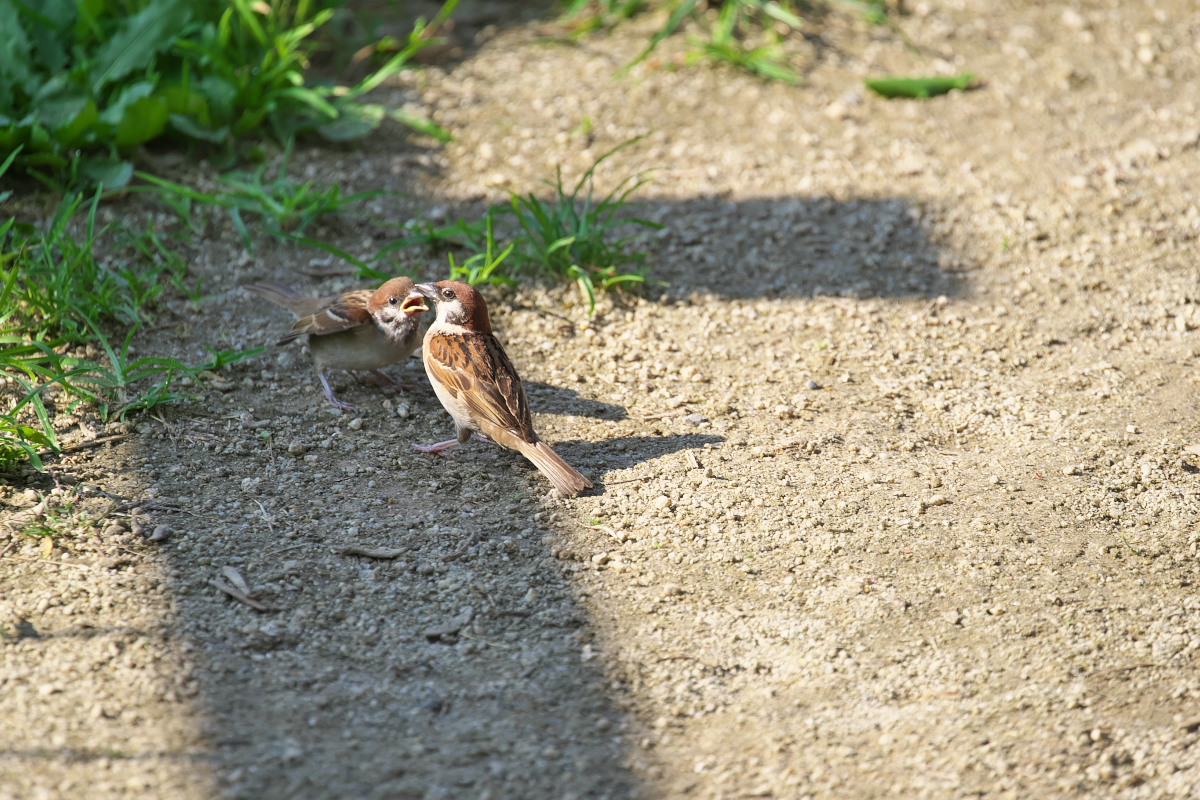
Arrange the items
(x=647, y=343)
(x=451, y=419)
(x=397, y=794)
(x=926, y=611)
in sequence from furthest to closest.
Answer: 1. (x=647, y=343)
2. (x=451, y=419)
3. (x=926, y=611)
4. (x=397, y=794)

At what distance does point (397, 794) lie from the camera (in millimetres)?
2973

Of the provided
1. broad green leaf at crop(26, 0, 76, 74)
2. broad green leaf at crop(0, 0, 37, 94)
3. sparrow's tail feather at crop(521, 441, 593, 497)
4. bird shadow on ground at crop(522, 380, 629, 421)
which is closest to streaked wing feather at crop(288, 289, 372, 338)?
bird shadow on ground at crop(522, 380, 629, 421)

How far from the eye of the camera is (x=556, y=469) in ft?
13.8

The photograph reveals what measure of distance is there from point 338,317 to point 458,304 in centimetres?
53

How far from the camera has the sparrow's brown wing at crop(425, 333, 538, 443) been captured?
14.3ft

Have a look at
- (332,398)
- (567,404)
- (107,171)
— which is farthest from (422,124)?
(567,404)

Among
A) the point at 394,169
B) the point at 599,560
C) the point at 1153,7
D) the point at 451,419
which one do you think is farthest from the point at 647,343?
the point at 1153,7

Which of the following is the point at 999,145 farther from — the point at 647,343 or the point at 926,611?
the point at 926,611

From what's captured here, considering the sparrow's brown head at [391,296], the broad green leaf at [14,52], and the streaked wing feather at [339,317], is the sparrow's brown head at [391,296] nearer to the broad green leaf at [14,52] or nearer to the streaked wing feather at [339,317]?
the streaked wing feather at [339,317]

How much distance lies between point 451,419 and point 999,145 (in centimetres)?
393

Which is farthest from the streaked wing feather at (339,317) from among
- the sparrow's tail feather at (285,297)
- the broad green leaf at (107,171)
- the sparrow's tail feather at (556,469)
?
the broad green leaf at (107,171)

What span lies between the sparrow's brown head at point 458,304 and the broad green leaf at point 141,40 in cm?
259

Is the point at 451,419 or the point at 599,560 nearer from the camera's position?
the point at 599,560

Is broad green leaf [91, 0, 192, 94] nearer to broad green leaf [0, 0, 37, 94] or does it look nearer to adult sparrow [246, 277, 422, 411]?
broad green leaf [0, 0, 37, 94]
